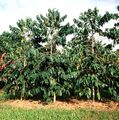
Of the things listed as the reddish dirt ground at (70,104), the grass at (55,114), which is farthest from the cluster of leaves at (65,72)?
the grass at (55,114)

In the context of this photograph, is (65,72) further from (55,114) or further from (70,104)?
(55,114)

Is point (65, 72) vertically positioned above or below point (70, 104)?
above

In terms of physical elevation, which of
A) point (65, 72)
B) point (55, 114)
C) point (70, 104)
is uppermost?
point (65, 72)

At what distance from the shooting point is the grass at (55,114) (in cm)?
1223

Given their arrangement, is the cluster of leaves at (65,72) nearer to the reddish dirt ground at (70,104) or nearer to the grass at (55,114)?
the reddish dirt ground at (70,104)

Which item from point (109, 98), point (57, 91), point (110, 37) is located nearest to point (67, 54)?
point (57, 91)

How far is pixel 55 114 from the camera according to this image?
1290 centimetres

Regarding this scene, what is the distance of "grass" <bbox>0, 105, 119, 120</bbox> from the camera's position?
12.2 meters

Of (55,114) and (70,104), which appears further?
(70,104)

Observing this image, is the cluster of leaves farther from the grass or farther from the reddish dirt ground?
the grass

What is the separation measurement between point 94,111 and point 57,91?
271 cm

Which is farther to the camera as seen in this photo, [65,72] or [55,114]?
[65,72]

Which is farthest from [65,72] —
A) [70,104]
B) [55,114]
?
[55,114]

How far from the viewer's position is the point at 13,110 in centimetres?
1393
